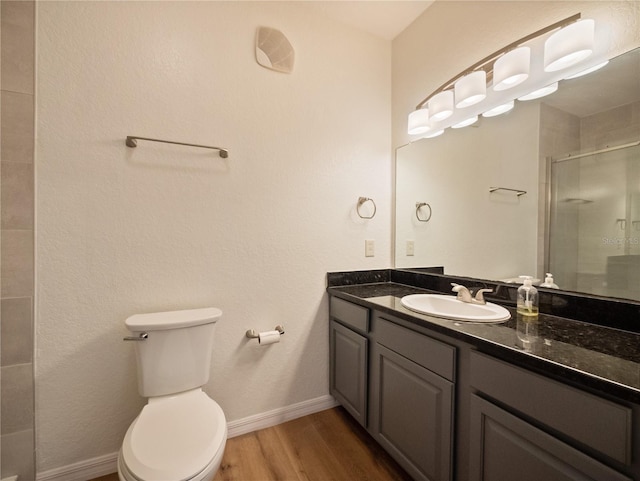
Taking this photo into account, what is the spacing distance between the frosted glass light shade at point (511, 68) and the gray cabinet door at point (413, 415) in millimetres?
1399

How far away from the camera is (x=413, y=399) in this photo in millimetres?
1220

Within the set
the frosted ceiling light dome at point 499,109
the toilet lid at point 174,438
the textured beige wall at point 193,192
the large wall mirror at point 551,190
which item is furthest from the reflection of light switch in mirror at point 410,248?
the toilet lid at point 174,438

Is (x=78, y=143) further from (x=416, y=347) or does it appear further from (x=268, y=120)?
(x=416, y=347)

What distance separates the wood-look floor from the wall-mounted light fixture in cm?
197

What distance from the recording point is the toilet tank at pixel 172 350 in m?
1.26

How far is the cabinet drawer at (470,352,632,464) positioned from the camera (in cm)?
64

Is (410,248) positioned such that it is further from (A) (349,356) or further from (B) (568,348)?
(B) (568,348)

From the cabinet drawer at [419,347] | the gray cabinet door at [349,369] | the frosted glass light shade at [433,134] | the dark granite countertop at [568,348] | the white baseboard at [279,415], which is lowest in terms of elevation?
the white baseboard at [279,415]

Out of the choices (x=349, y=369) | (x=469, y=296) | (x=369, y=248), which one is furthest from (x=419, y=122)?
(x=349, y=369)

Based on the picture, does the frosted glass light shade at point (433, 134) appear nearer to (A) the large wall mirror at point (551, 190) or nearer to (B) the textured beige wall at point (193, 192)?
(A) the large wall mirror at point (551, 190)

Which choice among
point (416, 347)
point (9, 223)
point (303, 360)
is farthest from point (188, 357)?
point (416, 347)

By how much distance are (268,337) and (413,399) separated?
0.85 metres

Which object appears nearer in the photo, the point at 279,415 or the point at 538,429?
the point at 538,429

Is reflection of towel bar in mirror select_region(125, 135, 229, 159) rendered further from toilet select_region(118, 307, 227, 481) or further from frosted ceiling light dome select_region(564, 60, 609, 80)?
frosted ceiling light dome select_region(564, 60, 609, 80)
